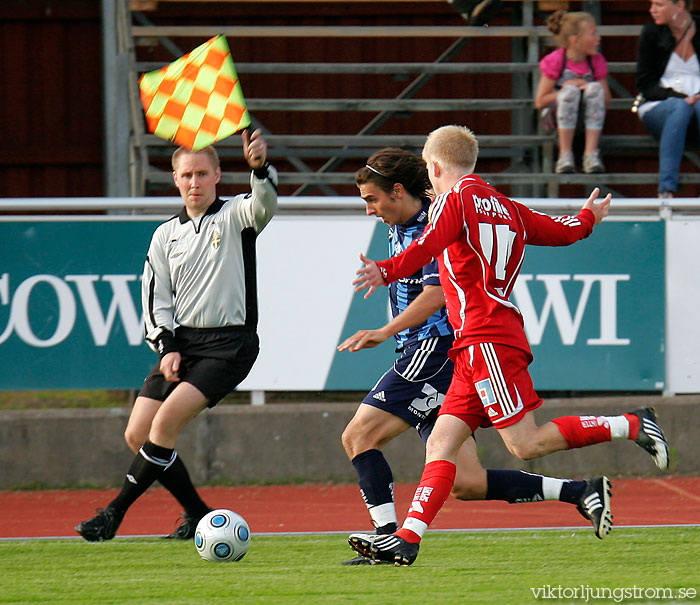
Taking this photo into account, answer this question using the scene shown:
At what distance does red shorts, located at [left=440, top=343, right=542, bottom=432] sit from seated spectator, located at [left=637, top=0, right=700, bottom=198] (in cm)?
585

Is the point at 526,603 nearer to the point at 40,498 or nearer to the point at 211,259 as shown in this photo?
the point at 211,259

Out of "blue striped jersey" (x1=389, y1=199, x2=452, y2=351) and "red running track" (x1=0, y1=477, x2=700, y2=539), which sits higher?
"blue striped jersey" (x1=389, y1=199, x2=452, y2=351)

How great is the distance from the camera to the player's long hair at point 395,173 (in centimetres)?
Result: 589

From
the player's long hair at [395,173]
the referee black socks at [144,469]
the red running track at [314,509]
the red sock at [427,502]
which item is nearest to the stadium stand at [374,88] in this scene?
the red running track at [314,509]

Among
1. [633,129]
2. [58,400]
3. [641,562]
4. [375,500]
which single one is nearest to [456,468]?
[375,500]

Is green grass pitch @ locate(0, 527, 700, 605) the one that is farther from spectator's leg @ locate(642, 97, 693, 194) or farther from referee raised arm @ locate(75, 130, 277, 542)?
spectator's leg @ locate(642, 97, 693, 194)

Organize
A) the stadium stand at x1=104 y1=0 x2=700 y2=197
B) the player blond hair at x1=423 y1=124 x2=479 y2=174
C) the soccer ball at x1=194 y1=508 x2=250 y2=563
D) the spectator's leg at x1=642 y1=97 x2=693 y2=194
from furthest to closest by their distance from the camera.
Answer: the stadium stand at x1=104 y1=0 x2=700 y2=197, the spectator's leg at x1=642 y1=97 x2=693 y2=194, the soccer ball at x1=194 y1=508 x2=250 y2=563, the player blond hair at x1=423 y1=124 x2=479 y2=174

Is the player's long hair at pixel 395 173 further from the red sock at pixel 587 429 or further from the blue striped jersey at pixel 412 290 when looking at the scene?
the red sock at pixel 587 429

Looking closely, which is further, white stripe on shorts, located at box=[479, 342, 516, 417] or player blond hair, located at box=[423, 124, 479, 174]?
player blond hair, located at box=[423, 124, 479, 174]

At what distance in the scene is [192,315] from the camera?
6.48m

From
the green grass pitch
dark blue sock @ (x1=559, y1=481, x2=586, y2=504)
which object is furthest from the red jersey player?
the green grass pitch

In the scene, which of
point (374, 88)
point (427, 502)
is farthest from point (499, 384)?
point (374, 88)

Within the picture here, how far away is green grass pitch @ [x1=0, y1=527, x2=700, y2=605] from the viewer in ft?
15.8

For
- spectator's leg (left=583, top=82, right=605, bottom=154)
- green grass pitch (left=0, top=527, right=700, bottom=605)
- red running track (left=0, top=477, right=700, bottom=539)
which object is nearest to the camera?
green grass pitch (left=0, top=527, right=700, bottom=605)
